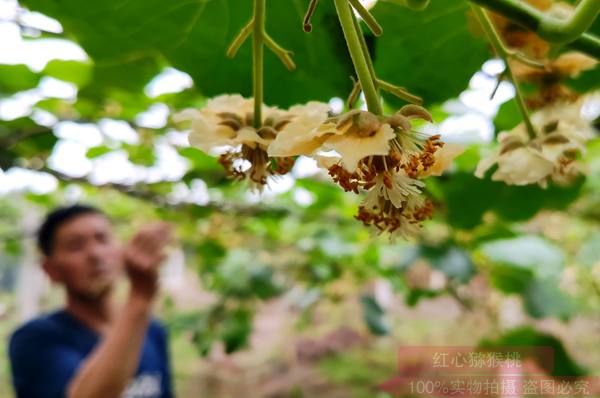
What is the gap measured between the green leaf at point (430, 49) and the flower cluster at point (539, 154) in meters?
0.10

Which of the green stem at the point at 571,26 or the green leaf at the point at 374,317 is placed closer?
the green stem at the point at 571,26

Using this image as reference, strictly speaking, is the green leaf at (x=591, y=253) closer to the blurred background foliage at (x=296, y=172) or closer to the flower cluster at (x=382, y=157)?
the blurred background foliage at (x=296, y=172)

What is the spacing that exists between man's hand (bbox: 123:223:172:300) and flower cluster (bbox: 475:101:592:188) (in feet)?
4.28

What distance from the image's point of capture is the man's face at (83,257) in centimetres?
192

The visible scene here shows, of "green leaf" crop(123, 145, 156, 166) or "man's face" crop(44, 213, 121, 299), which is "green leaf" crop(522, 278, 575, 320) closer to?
"green leaf" crop(123, 145, 156, 166)

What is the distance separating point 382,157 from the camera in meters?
0.38

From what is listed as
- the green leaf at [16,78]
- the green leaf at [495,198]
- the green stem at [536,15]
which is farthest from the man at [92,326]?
the green stem at [536,15]

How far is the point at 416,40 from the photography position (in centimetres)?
56

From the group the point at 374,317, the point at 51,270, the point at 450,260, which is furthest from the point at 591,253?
the point at 51,270

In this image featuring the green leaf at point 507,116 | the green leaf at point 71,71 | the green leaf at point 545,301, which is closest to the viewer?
the green leaf at point 507,116

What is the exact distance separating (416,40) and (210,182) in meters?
0.85

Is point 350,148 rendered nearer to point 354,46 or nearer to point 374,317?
point 354,46

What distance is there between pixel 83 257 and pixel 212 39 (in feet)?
5.29

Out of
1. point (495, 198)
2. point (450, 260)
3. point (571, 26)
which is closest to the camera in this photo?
point (571, 26)
